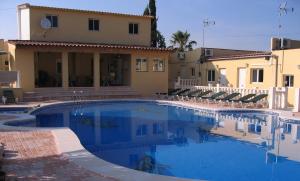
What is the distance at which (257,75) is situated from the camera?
2566 cm

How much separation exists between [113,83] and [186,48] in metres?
23.2

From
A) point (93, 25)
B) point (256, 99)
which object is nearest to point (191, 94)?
point (256, 99)

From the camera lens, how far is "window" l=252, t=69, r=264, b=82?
25.4 meters

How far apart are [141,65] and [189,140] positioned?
17193 millimetres

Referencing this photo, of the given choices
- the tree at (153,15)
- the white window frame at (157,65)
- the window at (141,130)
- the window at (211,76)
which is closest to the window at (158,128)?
the window at (141,130)

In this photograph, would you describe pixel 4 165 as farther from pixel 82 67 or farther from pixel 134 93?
pixel 82 67

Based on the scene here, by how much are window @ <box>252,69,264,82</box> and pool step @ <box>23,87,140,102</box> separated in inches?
376

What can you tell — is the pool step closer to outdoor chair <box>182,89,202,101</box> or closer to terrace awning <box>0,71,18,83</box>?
terrace awning <box>0,71,18,83</box>

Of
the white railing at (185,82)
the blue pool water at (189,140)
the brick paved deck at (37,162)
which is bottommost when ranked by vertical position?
the blue pool water at (189,140)

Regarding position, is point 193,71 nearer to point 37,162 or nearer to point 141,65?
point 141,65

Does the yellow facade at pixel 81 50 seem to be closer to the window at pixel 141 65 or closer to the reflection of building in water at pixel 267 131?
the window at pixel 141 65

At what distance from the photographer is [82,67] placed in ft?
106

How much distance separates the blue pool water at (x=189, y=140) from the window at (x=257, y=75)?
603 centimetres

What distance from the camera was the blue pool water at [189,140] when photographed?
9594 millimetres
